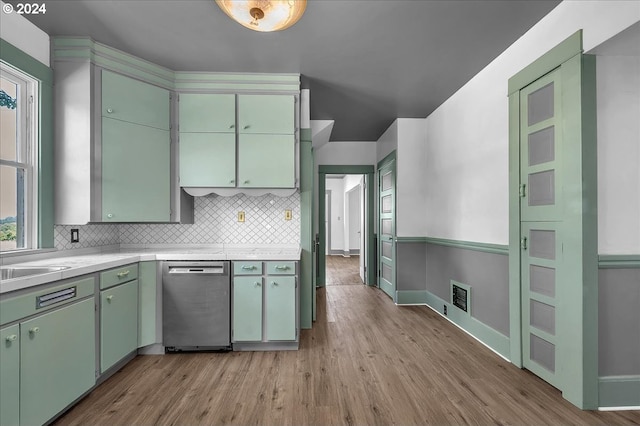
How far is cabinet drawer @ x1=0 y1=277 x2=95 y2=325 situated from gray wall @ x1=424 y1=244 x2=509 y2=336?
11.1 ft

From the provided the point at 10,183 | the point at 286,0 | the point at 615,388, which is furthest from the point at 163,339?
the point at 615,388

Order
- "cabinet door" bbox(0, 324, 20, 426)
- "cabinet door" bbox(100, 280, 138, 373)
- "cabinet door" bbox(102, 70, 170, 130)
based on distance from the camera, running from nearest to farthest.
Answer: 1. "cabinet door" bbox(0, 324, 20, 426)
2. "cabinet door" bbox(100, 280, 138, 373)
3. "cabinet door" bbox(102, 70, 170, 130)

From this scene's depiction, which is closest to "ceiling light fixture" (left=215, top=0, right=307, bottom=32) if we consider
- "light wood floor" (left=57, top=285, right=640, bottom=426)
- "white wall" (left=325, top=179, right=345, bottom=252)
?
"light wood floor" (left=57, top=285, right=640, bottom=426)

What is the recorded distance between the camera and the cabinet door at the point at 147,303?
8.96 feet

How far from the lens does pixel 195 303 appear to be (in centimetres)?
279

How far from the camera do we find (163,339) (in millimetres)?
2783

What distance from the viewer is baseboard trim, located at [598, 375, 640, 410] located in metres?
1.98

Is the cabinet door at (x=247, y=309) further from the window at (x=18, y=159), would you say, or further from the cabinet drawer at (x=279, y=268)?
the window at (x=18, y=159)

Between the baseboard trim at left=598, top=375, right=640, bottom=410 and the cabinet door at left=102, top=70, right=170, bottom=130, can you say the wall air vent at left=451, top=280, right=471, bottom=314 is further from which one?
→ the cabinet door at left=102, top=70, right=170, bottom=130

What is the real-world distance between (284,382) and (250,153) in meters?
2.14

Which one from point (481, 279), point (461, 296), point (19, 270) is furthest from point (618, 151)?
point (19, 270)

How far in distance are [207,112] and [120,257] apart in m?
1.62

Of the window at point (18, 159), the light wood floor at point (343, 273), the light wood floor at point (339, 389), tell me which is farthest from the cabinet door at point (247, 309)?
the light wood floor at point (343, 273)

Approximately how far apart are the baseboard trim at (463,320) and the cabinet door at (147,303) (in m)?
3.14
